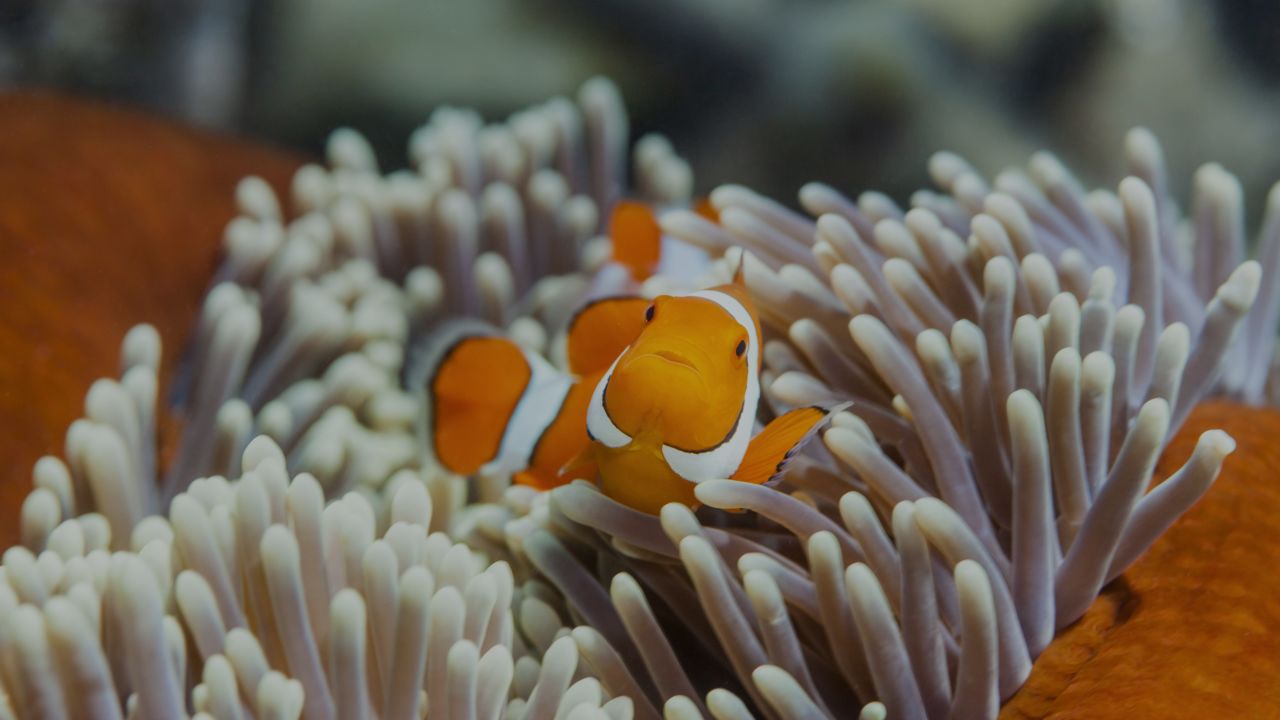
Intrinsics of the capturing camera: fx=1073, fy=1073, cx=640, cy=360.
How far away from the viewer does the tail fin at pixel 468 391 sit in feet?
4.03

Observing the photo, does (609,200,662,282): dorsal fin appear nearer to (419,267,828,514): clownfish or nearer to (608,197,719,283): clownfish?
(608,197,719,283): clownfish

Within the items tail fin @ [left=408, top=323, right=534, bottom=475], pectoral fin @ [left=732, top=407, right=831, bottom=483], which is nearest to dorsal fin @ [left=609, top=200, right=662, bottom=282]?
tail fin @ [left=408, top=323, right=534, bottom=475]

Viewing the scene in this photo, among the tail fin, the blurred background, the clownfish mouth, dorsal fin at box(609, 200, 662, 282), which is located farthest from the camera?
the blurred background

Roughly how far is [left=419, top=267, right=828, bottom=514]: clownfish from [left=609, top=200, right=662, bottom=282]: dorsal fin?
40cm

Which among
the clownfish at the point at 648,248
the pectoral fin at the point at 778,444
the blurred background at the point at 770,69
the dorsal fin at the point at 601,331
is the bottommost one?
the pectoral fin at the point at 778,444

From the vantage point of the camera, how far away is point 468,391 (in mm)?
1249

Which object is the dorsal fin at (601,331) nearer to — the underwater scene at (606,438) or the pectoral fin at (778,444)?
the underwater scene at (606,438)

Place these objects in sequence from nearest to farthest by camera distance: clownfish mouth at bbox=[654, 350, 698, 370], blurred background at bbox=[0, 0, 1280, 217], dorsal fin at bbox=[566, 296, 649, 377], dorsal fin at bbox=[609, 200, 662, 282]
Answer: clownfish mouth at bbox=[654, 350, 698, 370], dorsal fin at bbox=[566, 296, 649, 377], dorsal fin at bbox=[609, 200, 662, 282], blurred background at bbox=[0, 0, 1280, 217]

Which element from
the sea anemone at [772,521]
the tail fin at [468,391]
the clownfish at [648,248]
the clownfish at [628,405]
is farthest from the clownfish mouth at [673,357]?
the clownfish at [648,248]

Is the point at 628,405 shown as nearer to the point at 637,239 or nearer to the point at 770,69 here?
the point at 637,239

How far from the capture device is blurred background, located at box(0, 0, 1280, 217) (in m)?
2.32

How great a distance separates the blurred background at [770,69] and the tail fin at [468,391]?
134 cm

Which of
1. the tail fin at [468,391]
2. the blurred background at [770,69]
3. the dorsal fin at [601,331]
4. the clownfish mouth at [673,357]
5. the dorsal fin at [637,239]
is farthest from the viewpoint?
the blurred background at [770,69]

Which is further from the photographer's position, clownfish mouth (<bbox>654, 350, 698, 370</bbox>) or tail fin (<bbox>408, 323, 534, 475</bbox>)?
tail fin (<bbox>408, 323, 534, 475</bbox>)
